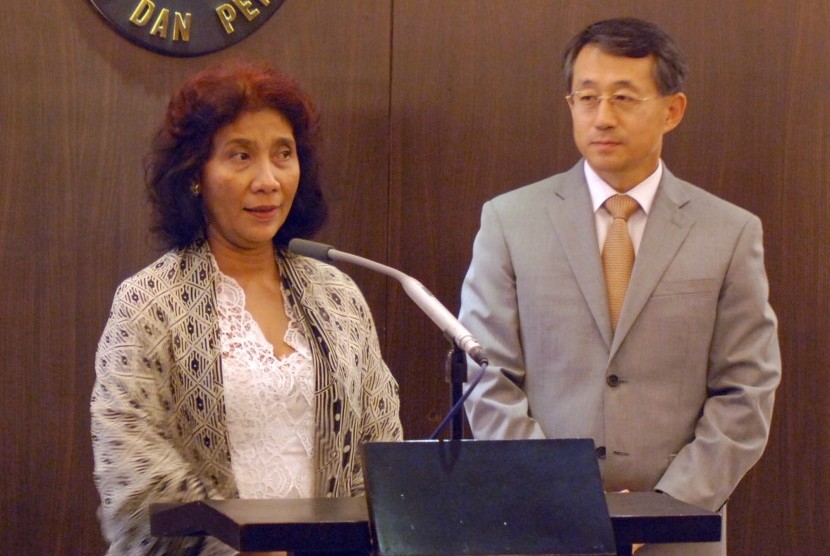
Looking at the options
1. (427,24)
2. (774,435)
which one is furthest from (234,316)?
(774,435)

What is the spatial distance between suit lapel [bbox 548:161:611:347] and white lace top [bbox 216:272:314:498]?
0.76 m

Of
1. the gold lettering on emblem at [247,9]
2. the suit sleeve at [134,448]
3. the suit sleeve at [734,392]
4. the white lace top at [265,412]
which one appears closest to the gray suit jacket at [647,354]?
the suit sleeve at [734,392]

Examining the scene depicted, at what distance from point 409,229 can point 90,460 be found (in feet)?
3.35

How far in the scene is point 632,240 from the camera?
274 cm

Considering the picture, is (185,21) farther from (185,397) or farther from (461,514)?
(461,514)

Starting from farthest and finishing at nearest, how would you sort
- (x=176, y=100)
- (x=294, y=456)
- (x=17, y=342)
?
(x=17, y=342) → (x=176, y=100) → (x=294, y=456)

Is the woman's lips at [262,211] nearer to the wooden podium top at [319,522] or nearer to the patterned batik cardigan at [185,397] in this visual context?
the patterned batik cardigan at [185,397]

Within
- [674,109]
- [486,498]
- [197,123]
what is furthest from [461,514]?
[674,109]

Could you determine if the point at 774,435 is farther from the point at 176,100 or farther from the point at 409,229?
the point at 176,100

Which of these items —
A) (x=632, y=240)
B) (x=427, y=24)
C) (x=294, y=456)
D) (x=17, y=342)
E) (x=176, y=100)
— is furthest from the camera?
(x=427, y=24)

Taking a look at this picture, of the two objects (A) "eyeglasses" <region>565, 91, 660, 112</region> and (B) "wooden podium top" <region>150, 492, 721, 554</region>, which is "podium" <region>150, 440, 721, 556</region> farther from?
(A) "eyeglasses" <region>565, 91, 660, 112</region>

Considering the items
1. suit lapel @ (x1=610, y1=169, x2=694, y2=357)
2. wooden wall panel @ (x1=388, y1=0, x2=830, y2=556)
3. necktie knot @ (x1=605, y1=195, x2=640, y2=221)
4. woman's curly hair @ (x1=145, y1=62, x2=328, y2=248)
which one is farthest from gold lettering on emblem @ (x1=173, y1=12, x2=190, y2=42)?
suit lapel @ (x1=610, y1=169, x2=694, y2=357)

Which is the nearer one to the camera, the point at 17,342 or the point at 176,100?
the point at 176,100

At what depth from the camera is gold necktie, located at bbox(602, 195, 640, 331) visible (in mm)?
2693
